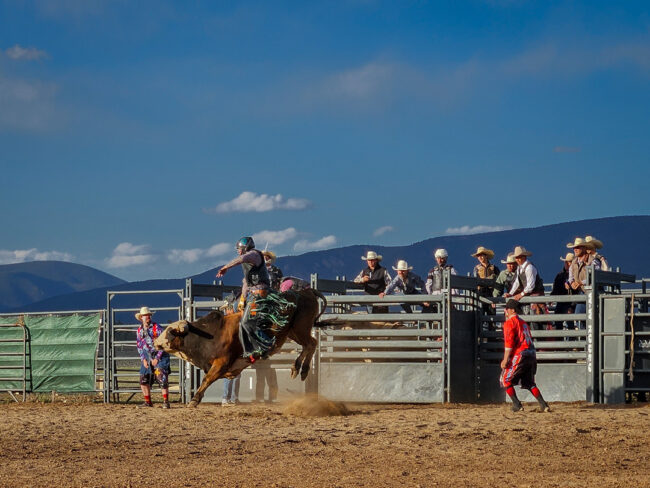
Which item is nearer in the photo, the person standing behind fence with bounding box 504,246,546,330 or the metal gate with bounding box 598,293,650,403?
the metal gate with bounding box 598,293,650,403

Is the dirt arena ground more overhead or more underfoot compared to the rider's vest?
more underfoot

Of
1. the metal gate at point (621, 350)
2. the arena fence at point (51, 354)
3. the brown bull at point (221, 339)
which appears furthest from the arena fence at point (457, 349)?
the arena fence at point (51, 354)

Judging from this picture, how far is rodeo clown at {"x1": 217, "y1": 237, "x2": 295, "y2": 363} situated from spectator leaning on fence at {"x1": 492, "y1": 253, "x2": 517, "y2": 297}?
4.18 m

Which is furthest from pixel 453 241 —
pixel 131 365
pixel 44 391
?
pixel 44 391

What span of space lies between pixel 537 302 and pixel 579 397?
1599 mm

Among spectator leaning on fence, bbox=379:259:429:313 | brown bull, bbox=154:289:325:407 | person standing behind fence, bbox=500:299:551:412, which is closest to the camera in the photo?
person standing behind fence, bbox=500:299:551:412

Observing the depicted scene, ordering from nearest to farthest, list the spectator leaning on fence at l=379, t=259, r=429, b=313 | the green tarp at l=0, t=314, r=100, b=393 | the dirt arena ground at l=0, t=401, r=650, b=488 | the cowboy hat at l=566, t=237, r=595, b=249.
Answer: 1. the dirt arena ground at l=0, t=401, r=650, b=488
2. the cowboy hat at l=566, t=237, r=595, b=249
3. the spectator leaning on fence at l=379, t=259, r=429, b=313
4. the green tarp at l=0, t=314, r=100, b=393

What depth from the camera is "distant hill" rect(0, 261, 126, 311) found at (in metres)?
155

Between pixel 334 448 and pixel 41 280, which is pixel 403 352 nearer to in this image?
pixel 334 448

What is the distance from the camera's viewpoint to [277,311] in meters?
15.1

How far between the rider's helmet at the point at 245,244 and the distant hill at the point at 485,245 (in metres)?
105

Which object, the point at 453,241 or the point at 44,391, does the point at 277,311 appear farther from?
the point at 453,241

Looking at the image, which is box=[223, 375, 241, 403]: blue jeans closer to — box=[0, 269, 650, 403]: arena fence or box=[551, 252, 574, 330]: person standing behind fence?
box=[0, 269, 650, 403]: arena fence

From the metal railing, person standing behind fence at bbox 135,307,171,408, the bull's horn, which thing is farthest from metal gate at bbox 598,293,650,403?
the metal railing
